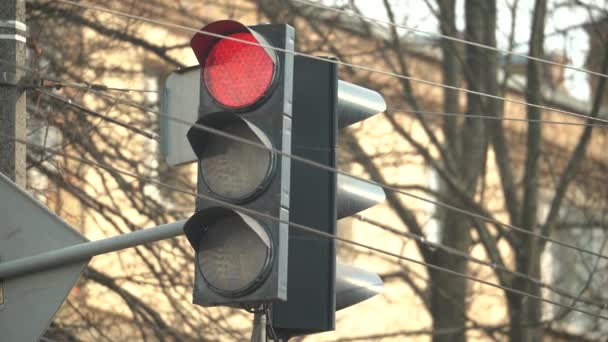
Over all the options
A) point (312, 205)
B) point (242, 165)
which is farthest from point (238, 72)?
point (312, 205)

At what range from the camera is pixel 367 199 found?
6.45 metres

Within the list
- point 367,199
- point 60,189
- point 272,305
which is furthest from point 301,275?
point 60,189

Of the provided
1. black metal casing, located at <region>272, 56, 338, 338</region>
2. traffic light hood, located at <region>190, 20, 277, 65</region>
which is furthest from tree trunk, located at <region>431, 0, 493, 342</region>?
traffic light hood, located at <region>190, 20, 277, 65</region>

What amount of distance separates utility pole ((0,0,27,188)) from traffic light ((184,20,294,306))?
2.59m

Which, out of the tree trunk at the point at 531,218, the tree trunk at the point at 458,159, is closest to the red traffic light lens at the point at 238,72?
the tree trunk at the point at 531,218

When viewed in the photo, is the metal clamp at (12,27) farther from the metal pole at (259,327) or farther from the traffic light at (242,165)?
the metal pole at (259,327)

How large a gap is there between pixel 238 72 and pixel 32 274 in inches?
60.7

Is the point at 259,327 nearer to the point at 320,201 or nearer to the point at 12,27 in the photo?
the point at 320,201

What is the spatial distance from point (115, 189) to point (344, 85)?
24.6 feet

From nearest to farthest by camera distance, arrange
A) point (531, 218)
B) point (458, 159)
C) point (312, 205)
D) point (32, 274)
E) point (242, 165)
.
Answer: point (242, 165) → point (312, 205) → point (32, 274) → point (531, 218) → point (458, 159)

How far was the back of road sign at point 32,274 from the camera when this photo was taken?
6457mm

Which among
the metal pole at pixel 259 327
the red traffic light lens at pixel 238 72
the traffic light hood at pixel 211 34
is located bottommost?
the metal pole at pixel 259 327

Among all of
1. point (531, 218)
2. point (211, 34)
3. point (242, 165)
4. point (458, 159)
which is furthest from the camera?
point (458, 159)

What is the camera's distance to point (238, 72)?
18.9 ft
